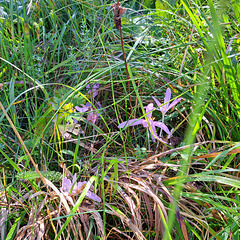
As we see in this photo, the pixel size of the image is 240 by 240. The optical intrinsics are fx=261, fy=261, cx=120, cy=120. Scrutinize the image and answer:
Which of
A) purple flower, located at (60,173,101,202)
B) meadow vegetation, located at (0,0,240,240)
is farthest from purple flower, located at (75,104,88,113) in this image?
purple flower, located at (60,173,101,202)

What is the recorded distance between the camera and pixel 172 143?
110cm

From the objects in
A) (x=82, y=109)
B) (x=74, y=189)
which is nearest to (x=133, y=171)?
(x=74, y=189)

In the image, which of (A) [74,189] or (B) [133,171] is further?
(B) [133,171]

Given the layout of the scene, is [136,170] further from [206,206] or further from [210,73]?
[210,73]

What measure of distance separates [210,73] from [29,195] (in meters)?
0.95

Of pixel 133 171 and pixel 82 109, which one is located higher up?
pixel 82 109

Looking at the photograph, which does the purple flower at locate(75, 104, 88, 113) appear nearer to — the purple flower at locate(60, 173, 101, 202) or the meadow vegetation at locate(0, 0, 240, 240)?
the meadow vegetation at locate(0, 0, 240, 240)

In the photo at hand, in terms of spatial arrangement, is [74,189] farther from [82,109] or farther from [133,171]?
[82,109]

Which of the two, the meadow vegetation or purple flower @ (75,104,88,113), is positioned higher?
purple flower @ (75,104,88,113)

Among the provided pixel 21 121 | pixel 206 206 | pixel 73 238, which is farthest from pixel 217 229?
pixel 21 121

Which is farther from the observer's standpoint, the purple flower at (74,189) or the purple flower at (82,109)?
the purple flower at (82,109)

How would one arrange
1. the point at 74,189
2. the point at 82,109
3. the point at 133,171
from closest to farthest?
1. the point at 74,189
2. the point at 133,171
3. the point at 82,109

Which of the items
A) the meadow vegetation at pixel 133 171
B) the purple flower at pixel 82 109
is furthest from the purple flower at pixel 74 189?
the purple flower at pixel 82 109

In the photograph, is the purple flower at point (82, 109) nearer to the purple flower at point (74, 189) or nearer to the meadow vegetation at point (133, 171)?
the meadow vegetation at point (133, 171)
